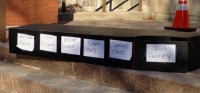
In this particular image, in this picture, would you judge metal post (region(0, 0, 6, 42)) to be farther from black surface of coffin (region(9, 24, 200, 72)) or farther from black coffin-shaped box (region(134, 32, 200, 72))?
black coffin-shaped box (region(134, 32, 200, 72))

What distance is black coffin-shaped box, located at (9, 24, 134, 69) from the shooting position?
3.96 metres

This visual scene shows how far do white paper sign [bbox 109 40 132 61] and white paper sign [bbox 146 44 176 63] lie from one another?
18 cm

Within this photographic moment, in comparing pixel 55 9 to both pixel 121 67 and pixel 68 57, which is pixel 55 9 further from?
pixel 121 67

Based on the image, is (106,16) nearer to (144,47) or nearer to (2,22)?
(2,22)

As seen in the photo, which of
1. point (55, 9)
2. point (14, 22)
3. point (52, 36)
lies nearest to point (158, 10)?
point (55, 9)

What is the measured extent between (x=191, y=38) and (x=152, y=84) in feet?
1.80

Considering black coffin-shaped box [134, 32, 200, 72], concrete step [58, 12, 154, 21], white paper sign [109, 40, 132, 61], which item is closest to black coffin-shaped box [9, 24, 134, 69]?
white paper sign [109, 40, 132, 61]

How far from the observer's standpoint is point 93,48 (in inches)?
162

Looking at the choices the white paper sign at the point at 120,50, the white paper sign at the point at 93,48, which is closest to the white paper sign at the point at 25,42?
the white paper sign at the point at 93,48

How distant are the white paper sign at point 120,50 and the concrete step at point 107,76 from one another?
127mm

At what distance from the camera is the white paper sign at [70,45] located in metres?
4.22

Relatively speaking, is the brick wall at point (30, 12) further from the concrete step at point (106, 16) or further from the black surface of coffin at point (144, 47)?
the black surface of coffin at point (144, 47)

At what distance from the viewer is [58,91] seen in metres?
3.86

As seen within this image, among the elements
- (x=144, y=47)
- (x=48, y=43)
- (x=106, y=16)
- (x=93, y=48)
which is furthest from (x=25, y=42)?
(x=106, y=16)
